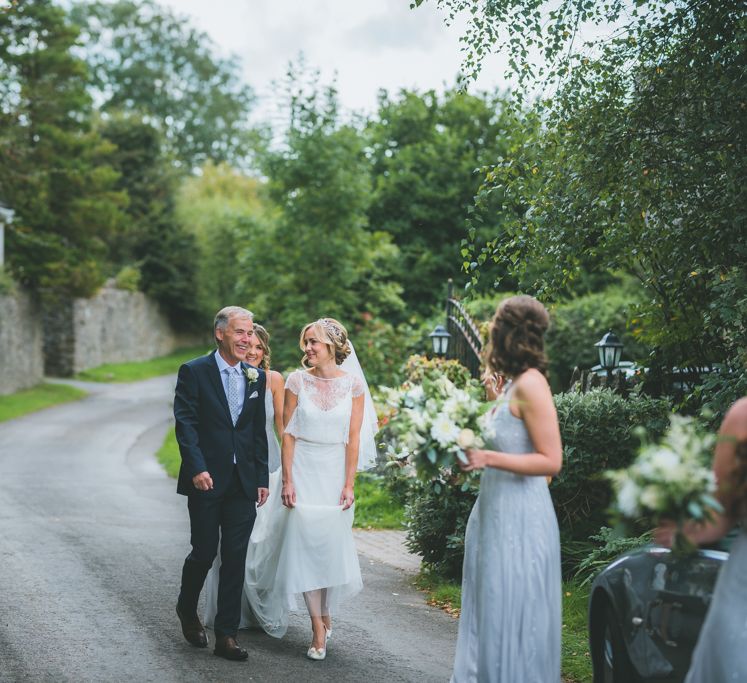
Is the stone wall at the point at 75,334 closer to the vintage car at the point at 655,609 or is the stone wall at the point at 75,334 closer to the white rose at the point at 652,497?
the vintage car at the point at 655,609

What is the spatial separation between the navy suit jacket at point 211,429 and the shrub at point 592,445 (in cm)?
310

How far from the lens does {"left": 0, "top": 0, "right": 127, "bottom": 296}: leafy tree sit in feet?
98.3

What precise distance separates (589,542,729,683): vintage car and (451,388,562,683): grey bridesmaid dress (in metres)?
0.28

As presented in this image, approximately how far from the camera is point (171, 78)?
60.0 m

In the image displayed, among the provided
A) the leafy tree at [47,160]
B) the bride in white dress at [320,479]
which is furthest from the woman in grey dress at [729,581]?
the leafy tree at [47,160]

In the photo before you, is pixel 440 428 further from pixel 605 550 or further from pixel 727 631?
pixel 605 550

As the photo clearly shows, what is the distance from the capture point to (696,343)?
26.2 ft

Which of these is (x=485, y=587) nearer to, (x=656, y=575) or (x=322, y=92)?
(x=656, y=575)

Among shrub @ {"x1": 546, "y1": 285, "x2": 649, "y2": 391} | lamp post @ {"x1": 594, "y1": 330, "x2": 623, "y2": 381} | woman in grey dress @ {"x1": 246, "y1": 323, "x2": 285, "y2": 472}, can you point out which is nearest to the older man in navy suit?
woman in grey dress @ {"x1": 246, "y1": 323, "x2": 285, "y2": 472}

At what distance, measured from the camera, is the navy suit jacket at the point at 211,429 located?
5.93 m

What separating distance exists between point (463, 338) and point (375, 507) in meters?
2.77

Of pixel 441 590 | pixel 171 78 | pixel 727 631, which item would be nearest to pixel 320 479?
pixel 441 590

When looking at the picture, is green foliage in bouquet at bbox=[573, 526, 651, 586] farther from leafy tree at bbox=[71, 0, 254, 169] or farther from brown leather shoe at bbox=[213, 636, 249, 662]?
leafy tree at bbox=[71, 0, 254, 169]

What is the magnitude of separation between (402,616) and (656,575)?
12.1 feet
